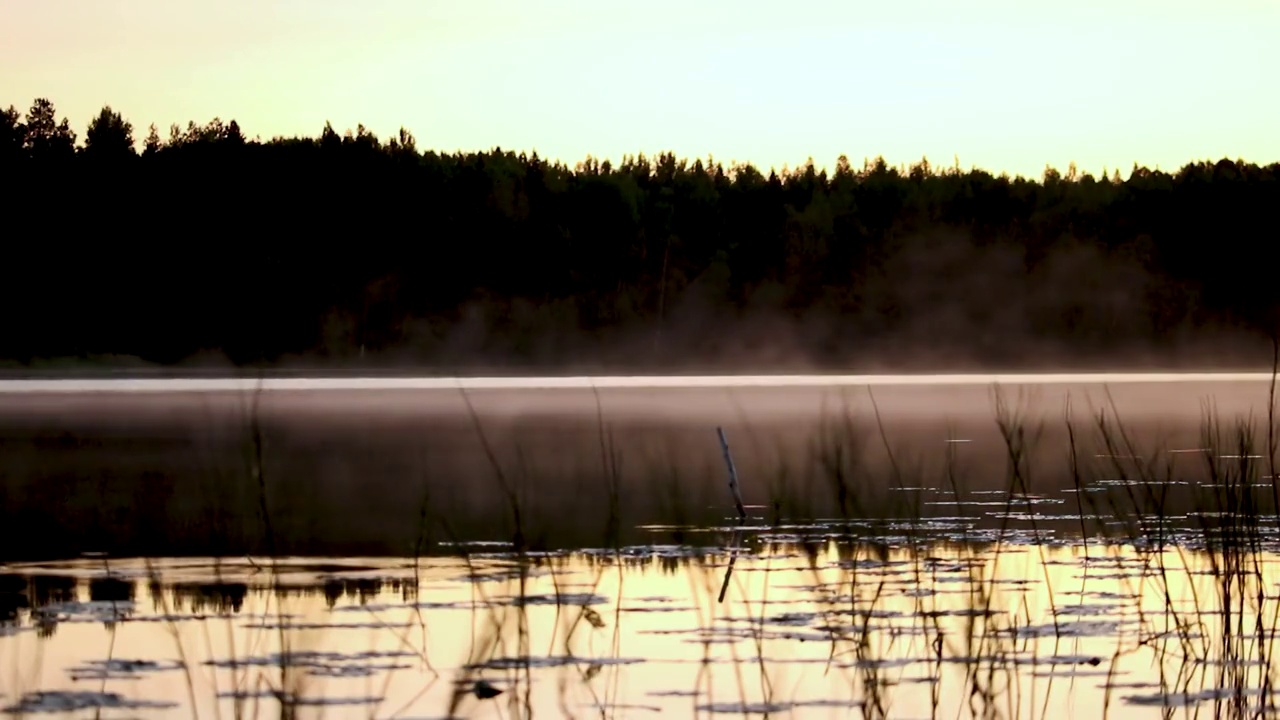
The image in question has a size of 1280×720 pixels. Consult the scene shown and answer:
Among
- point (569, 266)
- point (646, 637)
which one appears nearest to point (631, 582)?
point (646, 637)

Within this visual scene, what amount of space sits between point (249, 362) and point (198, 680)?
63260 mm

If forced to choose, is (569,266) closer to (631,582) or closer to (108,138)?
(108,138)

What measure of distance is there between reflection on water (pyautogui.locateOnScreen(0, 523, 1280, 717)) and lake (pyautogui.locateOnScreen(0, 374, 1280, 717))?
2 centimetres

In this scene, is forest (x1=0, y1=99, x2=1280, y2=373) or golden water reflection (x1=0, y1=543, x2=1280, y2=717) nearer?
golden water reflection (x1=0, y1=543, x2=1280, y2=717)

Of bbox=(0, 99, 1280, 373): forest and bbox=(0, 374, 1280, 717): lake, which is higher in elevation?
bbox=(0, 99, 1280, 373): forest

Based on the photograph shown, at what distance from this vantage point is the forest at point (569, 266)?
65.5m

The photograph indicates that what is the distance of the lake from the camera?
20.8 feet

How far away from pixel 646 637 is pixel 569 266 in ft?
211

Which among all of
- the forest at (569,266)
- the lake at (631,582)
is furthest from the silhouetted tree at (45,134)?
the lake at (631,582)

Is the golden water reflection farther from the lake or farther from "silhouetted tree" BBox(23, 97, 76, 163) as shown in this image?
"silhouetted tree" BBox(23, 97, 76, 163)

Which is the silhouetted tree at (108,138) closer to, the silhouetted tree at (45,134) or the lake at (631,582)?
the silhouetted tree at (45,134)

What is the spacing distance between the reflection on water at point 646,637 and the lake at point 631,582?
2 centimetres

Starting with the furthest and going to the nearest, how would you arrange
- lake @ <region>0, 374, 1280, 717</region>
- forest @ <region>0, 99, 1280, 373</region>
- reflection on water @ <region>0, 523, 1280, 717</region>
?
forest @ <region>0, 99, 1280, 373</region>
lake @ <region>0, 374, 1280, 717</region>
reflection on water @ <region>0, 523, 1280, 717</region>

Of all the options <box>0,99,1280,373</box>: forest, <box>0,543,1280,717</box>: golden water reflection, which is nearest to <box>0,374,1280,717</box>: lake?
<box>0,543,1280,717</box>: golden water reflection
